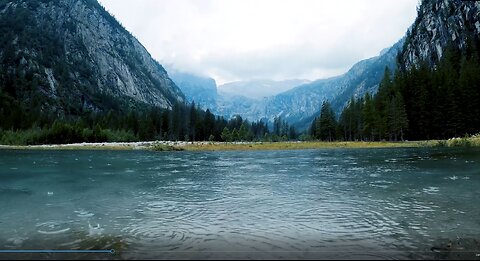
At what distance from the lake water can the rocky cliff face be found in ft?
512

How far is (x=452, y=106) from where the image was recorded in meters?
102

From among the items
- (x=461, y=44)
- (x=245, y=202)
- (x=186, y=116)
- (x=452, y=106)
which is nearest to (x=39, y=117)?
(x=186, y=116)

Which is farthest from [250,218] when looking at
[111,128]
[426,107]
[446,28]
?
[446,28]

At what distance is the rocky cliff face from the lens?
167750mm

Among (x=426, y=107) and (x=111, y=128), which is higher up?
Answer: (x=426, y=107)

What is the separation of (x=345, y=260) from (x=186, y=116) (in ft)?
563

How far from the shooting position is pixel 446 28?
594 ft

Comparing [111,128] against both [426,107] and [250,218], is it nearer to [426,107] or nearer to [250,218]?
[426,107]

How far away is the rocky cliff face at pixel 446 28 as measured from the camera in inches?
6604

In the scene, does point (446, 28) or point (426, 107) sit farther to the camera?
point (446, 28)

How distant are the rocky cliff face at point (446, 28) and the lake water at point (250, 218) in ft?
512

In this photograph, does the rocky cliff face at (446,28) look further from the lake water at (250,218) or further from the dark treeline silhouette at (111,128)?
the lake water at (250,218)

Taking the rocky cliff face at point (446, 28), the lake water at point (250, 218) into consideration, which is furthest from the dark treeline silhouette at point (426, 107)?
the lake water at point (250, 218)

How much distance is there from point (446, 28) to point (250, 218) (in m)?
201
